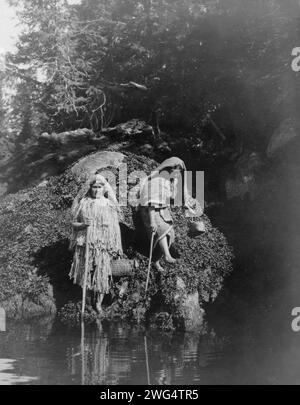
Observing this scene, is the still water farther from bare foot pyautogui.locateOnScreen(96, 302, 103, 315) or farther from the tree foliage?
the tree foliage

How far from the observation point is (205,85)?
1436 cm

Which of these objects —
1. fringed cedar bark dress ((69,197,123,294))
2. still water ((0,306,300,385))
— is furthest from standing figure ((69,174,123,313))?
still water ((0,306,300,385))

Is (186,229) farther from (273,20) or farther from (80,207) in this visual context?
(273,20)

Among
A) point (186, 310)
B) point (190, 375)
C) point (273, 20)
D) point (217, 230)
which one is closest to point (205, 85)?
point (273, 20)

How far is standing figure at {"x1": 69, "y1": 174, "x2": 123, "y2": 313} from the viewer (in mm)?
9617

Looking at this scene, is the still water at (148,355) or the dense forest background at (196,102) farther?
the dense forest background at (196,102)

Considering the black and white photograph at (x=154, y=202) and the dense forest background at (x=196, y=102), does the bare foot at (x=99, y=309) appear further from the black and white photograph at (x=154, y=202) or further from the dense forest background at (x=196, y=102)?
the dense forest background at (x=196, y=102)

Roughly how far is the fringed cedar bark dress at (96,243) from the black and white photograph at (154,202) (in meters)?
0.02

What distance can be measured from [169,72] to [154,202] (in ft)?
20.6

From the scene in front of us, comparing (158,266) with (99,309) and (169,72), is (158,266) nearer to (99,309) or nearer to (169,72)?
(99,309)

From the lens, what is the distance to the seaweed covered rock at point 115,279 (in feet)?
31.5

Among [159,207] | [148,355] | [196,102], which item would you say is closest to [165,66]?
[196,102]

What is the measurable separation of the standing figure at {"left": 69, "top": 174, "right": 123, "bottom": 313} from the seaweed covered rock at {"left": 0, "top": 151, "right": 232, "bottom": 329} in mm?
542

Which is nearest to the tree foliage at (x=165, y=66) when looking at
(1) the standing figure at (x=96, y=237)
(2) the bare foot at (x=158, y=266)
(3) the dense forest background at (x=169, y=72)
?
(3) the dense forest background at (x=169, y=72)
